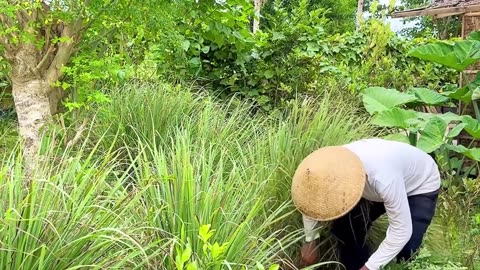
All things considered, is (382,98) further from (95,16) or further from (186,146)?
(95,16)

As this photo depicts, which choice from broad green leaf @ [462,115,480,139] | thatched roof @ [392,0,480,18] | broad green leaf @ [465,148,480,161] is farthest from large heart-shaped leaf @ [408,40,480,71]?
broad green leaf @ [465,148,480,161]

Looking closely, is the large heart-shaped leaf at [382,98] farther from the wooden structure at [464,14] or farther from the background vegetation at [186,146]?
the wooden structure at [464,14]

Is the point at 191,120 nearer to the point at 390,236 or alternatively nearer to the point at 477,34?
the point at 390,236

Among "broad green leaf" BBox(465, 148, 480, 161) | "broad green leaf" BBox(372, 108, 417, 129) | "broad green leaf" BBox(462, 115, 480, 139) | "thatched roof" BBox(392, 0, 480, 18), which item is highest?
"thatched roof" BBox(392, 0, 480, 18)

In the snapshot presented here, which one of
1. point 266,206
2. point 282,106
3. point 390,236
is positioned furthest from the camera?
point 282,106

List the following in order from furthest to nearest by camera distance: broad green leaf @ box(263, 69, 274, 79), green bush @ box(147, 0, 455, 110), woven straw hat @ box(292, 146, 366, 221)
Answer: broad green leaf @ box(263, 69, 274, 79) → green bush @ box(147, 0, 455, 110) → woven straw hat @ box(292, 146, 366, 221)

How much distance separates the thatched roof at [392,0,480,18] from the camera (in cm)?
686

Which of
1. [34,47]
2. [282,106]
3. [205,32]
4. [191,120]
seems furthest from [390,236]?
[282,106]

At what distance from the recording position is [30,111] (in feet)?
11.5

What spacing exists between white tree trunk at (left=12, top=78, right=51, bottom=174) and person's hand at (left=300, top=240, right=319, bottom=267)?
182 centimetres

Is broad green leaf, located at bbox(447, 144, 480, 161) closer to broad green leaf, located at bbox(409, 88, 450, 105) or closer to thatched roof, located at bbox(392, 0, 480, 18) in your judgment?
broad green leaf, located at bbox(409, 88, 450, 105)

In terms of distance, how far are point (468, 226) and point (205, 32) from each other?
291cm

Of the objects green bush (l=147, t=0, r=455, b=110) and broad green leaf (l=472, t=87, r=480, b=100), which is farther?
green bush (l=147, t=0, r=455, b=110)

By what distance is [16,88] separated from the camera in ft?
11.6
